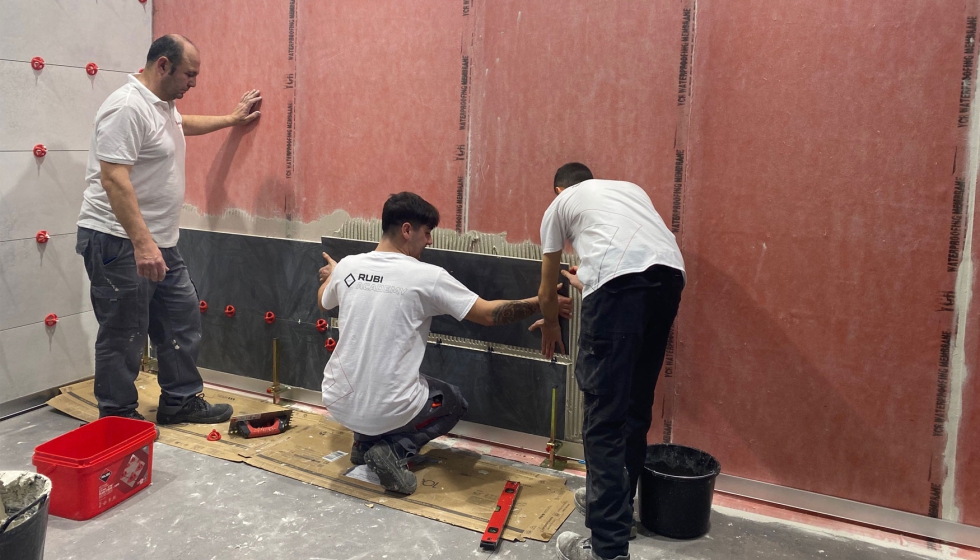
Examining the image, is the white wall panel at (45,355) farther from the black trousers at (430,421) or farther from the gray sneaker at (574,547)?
the gray sneaker at (574,547)

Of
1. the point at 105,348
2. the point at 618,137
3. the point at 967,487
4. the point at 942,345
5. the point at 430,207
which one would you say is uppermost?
the point at 618,137

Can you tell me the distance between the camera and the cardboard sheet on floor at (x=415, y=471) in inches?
94.0

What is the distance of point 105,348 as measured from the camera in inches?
115

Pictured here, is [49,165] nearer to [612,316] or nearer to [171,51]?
[171,51]

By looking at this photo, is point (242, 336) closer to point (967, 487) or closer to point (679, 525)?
point (679, 525)

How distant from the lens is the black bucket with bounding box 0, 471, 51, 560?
1667 millimetres

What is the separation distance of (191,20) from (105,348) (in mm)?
1697

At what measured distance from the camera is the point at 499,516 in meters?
2.32

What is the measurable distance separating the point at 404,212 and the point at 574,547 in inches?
48.3

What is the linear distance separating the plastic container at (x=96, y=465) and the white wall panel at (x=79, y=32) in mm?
1754

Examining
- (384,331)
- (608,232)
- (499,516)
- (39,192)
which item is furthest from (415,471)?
(39,192)

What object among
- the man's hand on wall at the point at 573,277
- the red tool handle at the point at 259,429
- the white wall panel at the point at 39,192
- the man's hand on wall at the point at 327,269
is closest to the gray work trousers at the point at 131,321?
the red tool handle at the point at 259,429

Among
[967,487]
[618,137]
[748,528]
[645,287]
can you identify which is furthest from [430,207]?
[967,487]

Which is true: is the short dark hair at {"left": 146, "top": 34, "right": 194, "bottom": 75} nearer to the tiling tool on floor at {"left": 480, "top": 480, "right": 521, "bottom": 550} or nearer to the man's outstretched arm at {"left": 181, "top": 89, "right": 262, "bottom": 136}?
the man's outstretched arm at {"left": 181, "top": 89, "right": 262, "bottom": 136}
